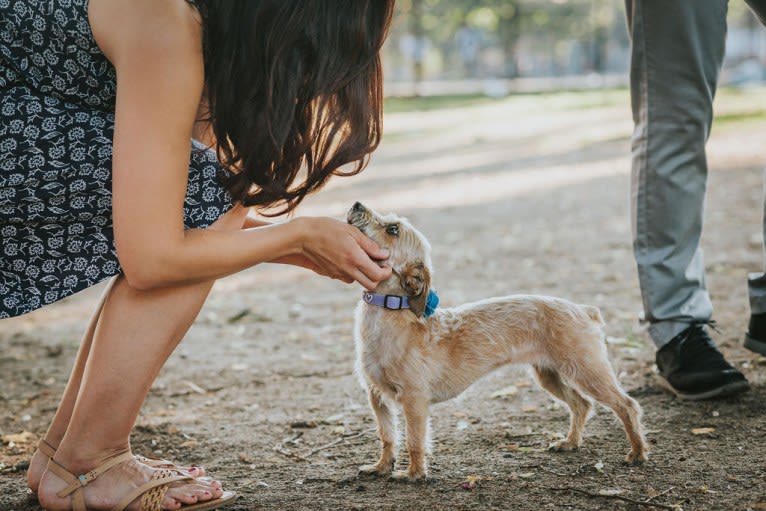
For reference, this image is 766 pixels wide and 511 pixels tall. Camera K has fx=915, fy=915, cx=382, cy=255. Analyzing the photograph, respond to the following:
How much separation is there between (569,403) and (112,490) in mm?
1791

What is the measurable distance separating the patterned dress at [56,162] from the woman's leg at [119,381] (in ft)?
0.54

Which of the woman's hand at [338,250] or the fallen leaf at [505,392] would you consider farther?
the fallen leaf at [505,392]

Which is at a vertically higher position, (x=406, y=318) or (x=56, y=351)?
(x=406, y=318)

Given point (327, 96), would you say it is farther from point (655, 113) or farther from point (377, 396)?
point (655, 113)

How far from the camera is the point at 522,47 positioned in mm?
75562

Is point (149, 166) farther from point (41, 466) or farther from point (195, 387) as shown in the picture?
point (195, 387)

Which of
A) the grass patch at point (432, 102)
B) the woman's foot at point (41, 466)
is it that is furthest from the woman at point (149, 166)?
the grass patch at point (432, 102)

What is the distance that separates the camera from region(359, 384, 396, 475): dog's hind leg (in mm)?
3441

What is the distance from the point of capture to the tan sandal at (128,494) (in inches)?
114

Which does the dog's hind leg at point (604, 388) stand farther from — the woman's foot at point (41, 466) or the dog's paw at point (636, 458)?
the woman's foot at point (41, 466)

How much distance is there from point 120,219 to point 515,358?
5.45 feet

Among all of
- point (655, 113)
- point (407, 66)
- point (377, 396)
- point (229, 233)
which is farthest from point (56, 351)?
point (407, 66)

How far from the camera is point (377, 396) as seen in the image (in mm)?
3566

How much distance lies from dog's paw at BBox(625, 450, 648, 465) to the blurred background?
34596 mm
